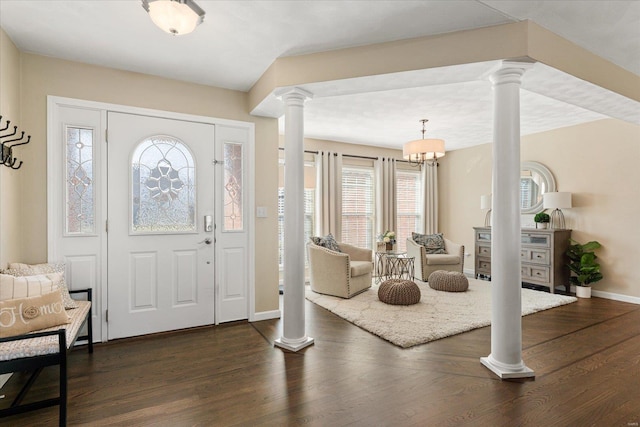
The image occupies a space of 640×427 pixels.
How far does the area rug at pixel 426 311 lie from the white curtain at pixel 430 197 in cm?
219

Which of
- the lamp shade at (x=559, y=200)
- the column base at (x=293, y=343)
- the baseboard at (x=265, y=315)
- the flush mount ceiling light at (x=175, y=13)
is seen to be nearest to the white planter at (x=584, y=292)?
the lamp shade at (x=559, y=200)

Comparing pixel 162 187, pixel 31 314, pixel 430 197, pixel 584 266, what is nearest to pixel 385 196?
pixel 430 197

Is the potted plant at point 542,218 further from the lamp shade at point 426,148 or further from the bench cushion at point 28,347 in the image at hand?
the bench cushion at point 28,347

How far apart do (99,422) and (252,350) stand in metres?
1.25

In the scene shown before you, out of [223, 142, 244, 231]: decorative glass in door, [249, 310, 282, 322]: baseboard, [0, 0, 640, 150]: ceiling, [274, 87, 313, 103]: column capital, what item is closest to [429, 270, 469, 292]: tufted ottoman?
[249, 310, 282, 322]: baseboard

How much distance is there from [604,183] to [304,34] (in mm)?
5003

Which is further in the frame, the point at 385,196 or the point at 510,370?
the point at 385,196

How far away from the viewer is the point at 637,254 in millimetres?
4652

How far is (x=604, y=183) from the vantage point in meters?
4.93

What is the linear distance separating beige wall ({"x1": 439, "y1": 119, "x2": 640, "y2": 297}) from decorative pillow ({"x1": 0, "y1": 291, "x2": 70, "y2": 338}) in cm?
655

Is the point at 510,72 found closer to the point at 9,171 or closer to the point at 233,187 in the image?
the point at 233,187

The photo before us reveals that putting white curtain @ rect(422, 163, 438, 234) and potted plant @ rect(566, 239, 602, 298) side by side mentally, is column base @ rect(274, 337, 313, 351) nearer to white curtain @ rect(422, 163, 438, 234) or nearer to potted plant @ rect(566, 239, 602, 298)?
potted plant @ rect(566, 239, 602, 298)

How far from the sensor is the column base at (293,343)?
3012 mm

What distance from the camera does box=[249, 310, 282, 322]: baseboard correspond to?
3.82 meters
